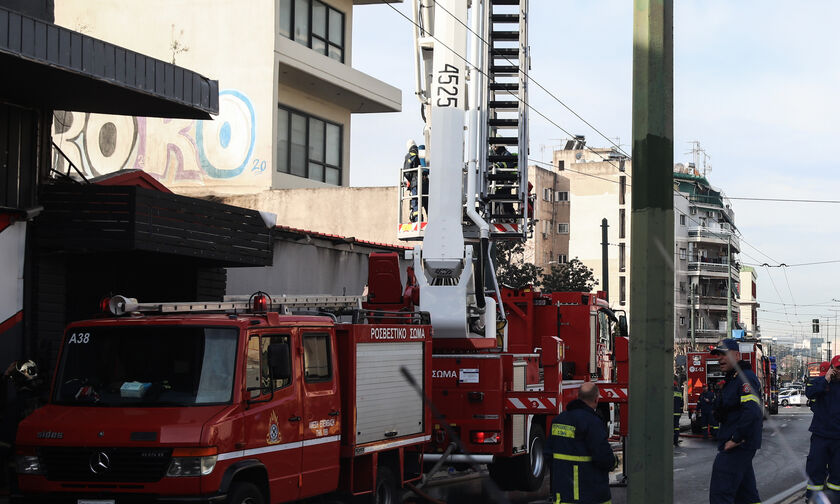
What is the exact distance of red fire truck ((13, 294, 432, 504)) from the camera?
28.2 feet

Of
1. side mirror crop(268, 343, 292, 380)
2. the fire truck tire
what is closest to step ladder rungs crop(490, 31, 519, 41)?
the fire truck tire

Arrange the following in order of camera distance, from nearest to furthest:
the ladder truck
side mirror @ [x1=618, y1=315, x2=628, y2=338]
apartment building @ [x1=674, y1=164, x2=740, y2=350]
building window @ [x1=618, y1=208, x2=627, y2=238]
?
the ladder truck → side mirror @ [x1=618, y1=315, x2=628, y2=338] → building window @ [x1=618, y1=208, x2=627, y2=238] → apartment building @ [x1=674, y1=164, x2=740, y2=350]

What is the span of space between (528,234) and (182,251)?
16.0ft

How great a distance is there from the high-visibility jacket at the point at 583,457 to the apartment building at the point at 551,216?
275ft

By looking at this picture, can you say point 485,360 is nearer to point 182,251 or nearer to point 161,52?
point 182,251

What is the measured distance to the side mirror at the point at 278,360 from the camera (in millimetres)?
9414

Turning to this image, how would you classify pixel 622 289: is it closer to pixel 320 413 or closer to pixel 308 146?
pixel 308 146

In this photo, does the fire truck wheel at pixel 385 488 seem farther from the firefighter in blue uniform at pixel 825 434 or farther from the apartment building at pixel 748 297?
the apartment building at pixel 748 297

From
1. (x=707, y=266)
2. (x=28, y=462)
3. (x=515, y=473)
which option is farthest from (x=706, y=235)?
(x=28, y=462)

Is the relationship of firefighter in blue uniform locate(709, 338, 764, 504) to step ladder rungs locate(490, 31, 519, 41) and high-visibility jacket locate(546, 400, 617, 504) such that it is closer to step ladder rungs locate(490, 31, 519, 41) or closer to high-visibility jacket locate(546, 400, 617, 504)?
high-visibility jacket locate(546, 400, 617, 504)

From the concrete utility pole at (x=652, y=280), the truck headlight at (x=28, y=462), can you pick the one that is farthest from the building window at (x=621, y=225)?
the concrete utility pole at (x=652, y=280)

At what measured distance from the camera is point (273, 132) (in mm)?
29609

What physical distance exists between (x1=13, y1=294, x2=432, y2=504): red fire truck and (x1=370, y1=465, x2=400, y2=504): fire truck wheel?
0.24 meters

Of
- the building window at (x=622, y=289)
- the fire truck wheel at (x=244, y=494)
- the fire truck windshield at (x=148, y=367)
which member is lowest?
the fire truck wheel at (x=244, y=494)
